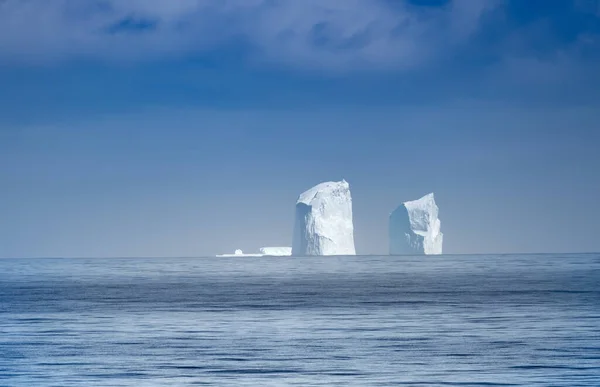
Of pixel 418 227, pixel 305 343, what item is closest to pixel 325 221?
pixel 418 227

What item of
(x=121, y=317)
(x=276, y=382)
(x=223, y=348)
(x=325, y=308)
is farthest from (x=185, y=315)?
(x=276, y=382)

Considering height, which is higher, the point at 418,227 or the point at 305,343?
the point at 418,227

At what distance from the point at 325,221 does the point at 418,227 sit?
15.6 metres

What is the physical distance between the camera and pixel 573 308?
48125 millimetres

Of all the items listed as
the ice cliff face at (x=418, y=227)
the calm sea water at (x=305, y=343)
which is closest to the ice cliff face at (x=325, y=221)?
the ice cliff face at (x=418, y=227)

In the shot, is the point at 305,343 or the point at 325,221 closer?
the point at 305,343

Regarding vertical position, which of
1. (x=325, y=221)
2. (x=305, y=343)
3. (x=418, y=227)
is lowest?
(x=305, y=343)

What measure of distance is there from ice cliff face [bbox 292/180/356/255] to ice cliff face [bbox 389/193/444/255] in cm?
865

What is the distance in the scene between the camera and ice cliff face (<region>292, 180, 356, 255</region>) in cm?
15612

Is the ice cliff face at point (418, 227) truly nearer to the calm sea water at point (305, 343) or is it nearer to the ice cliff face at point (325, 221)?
the ice cliff face at point (325, 221)

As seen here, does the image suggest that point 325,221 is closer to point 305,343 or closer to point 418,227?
point 418,227

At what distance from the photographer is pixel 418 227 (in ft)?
516

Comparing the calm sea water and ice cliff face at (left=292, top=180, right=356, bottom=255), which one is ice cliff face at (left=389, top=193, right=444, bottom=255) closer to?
ice cliff face at (left=292, top=180, right=356, bottom=255)

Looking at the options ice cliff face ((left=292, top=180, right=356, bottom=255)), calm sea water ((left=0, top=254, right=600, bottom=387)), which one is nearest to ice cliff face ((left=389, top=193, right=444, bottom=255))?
ice cliff face ((left=292, top=180, right=356, bottom=255))
